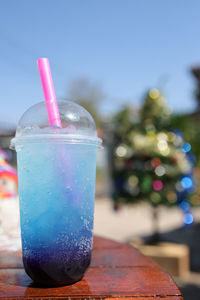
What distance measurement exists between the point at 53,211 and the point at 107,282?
0.23 meters

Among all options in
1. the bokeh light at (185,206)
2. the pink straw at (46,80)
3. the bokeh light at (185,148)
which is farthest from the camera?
the bokeh light at (185,148)

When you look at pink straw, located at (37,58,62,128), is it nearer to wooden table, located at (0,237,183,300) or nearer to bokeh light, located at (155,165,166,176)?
wooden table, located at (0,237,183,300)

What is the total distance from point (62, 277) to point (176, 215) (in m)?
6.42

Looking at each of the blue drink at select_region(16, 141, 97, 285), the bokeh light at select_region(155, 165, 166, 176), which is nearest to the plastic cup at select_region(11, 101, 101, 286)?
the blue drink at select_region(16, 141, 97, 285)

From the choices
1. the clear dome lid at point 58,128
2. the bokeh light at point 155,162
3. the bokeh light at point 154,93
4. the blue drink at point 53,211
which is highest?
the bokeh light at point 154,93

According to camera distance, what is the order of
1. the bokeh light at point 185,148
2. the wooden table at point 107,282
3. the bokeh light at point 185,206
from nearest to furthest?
1. the wooden table at point 107,282
2. the bokeh light at point 185,206
3. the bokeh light at point 185,148

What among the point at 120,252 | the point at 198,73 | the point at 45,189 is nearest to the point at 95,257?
the point at 120,252

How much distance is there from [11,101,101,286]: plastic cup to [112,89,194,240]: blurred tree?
8.41 feet

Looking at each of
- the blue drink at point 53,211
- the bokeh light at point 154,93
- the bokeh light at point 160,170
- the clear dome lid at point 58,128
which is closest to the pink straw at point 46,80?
the clear dome lid at point 58,128

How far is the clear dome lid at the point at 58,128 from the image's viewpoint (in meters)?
0.75

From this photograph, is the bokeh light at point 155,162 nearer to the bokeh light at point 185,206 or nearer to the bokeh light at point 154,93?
the bokeh light at point 185,206

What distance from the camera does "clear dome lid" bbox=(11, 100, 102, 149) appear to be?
0.75 meters

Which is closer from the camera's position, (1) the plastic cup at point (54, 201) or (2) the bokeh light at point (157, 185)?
(1) the plastic cup at point (54, 201)

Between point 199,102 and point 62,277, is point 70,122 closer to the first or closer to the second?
point 62,277
